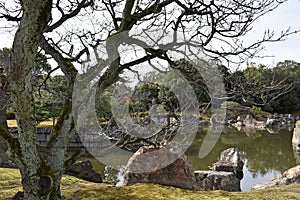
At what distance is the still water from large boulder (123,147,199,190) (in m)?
4.10

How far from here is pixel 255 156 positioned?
1284 centimetres

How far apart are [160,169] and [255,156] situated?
940 centimetres

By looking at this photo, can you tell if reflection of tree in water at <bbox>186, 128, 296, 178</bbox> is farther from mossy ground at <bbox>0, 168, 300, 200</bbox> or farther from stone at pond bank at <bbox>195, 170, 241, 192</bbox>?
mossy ground at <bbox>0, 168, 300, 200</bbox>

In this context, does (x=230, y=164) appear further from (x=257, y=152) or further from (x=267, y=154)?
(x=257, y=152)

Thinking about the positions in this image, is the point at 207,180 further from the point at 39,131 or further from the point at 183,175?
the point at 39,131

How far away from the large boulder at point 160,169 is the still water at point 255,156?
13.5 feet

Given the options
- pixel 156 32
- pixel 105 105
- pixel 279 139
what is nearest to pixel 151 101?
pixel 156 32

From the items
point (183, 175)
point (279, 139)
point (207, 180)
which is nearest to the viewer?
point (183, 175)

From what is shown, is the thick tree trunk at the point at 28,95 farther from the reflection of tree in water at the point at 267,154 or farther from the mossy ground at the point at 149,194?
the reflection of tree in water at the point at 267,154

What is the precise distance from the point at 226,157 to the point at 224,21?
7.58 m

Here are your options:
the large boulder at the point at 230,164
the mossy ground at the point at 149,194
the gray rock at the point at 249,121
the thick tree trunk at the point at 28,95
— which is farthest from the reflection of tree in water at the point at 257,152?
the thick tree trunk at the point at 28,95

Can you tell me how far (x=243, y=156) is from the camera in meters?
12.9

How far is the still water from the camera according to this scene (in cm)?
984

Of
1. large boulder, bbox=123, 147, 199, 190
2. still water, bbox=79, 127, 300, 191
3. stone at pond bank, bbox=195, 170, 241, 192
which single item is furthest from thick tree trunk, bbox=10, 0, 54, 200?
still water, bbox=79, 127, 300, 191
